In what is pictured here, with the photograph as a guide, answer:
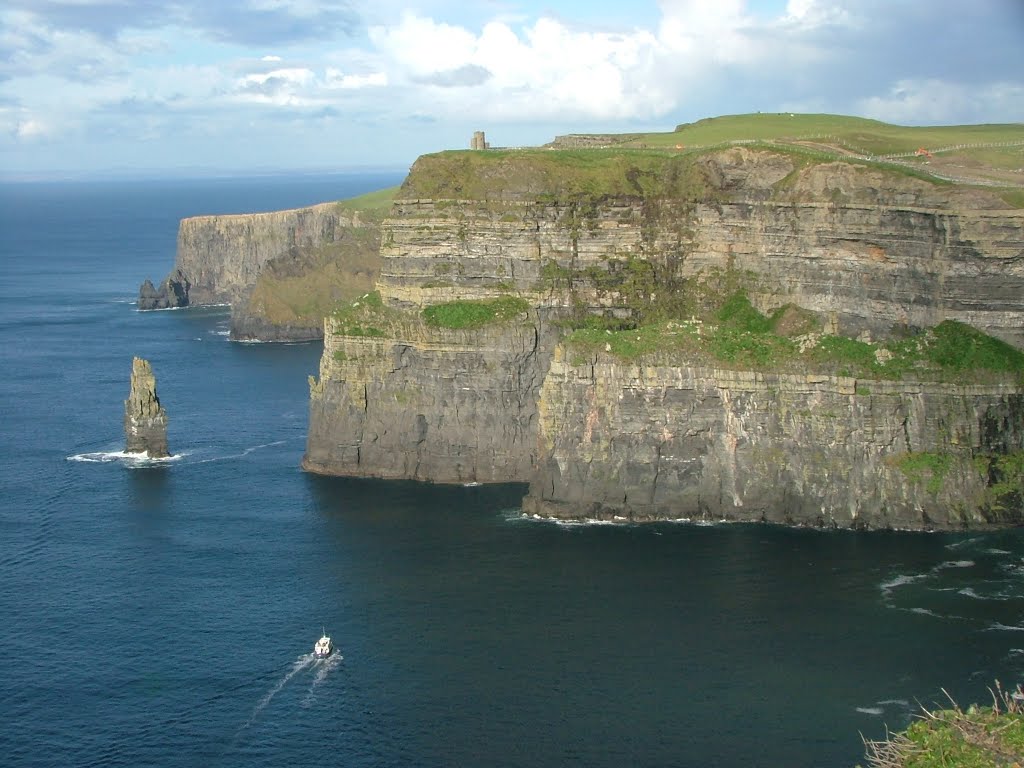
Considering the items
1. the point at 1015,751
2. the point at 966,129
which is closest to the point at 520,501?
the point at 966,129

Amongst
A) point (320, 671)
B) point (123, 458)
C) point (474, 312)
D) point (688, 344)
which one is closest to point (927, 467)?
point (688, 344)

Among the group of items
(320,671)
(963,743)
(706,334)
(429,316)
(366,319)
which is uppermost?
(429,316)

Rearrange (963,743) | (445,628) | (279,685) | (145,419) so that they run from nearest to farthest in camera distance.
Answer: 1. (963,743)
2. (279,685)
3. (445,628)
4. (145,419)

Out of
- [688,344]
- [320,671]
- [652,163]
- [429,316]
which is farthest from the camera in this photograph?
[652,163]

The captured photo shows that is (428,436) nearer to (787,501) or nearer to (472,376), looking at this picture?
(472,376)

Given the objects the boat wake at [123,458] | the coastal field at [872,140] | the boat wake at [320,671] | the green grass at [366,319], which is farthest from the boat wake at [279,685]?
the coastal field at [872,140]

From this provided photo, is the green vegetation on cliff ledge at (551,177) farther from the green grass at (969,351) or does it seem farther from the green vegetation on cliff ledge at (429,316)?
the green grass at (969,351)

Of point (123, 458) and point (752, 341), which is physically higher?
point (752, 341)

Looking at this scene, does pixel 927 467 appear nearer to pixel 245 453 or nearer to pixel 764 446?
pixel 764 446
